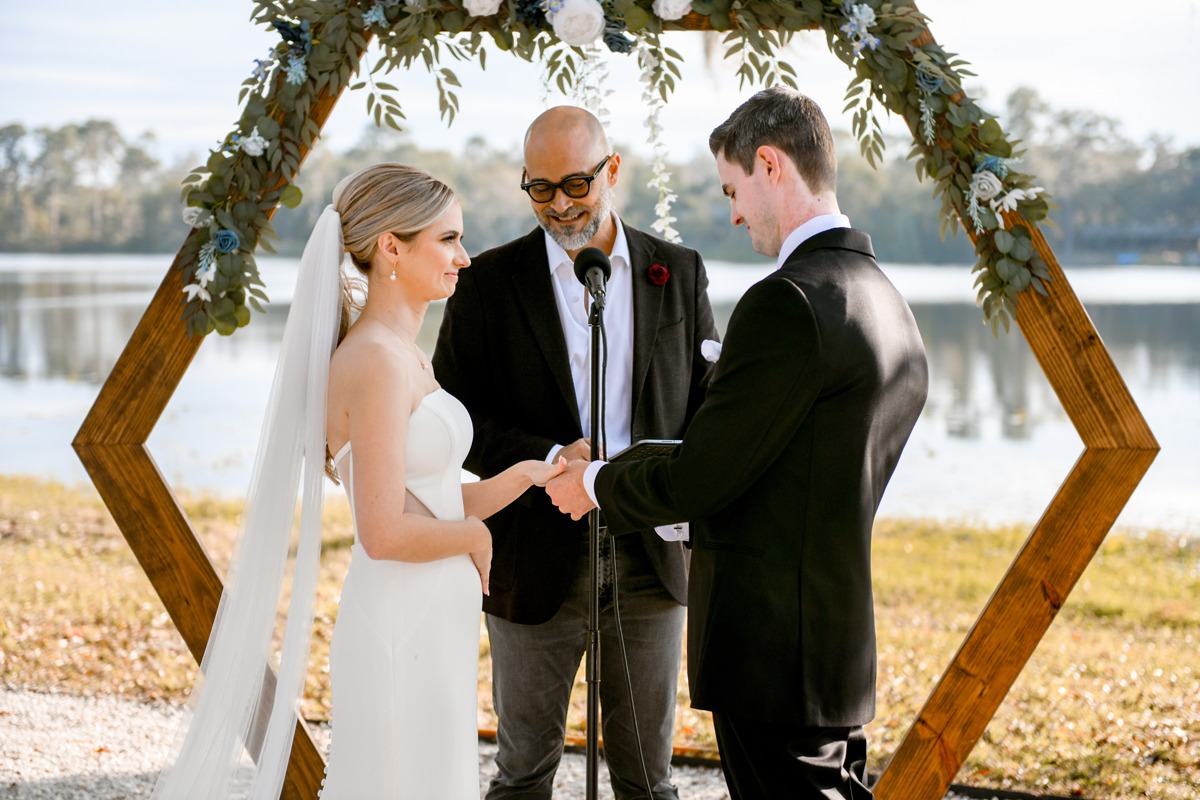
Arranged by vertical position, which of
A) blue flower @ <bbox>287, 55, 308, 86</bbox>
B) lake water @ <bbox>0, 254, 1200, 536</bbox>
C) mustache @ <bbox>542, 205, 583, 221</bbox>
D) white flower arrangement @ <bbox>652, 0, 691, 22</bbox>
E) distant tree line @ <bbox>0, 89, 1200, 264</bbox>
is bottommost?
lake water @ <bbox>0, 254, 1200, 536</bbox>

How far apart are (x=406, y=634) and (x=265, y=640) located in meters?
0.55

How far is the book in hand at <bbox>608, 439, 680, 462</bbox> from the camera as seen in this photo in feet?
9.11

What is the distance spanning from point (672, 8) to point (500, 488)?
4.87 feet

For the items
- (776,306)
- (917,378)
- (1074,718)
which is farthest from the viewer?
(1074,718)

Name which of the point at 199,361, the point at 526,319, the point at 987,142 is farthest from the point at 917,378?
the point at 199,361

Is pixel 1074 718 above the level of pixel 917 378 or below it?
below

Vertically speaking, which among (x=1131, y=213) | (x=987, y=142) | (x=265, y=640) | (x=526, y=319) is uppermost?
(x=1131, y=213)

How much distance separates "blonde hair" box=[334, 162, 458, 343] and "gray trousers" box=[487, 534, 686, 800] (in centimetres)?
117

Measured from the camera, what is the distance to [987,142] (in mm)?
3301

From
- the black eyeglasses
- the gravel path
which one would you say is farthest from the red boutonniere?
the gravel path

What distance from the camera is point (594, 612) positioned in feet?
8.74

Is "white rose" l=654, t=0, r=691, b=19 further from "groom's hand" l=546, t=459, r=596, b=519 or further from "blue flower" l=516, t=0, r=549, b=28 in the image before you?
"groom's hand" l=546, t=459, r=596, b=519

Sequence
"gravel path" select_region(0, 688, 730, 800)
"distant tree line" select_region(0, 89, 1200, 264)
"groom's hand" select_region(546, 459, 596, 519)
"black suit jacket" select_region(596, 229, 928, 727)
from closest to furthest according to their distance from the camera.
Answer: "black suit jacket" select_region(596, 229, 928, 727) < "groom's hand" select_region(546, 459, 596, 519) < "gravel path" select_region(0, 688, 730, 800) < "distant tree line" select_region(0, 89, 1200, 264)

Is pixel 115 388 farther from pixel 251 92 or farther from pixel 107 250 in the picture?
pixel 107 250
